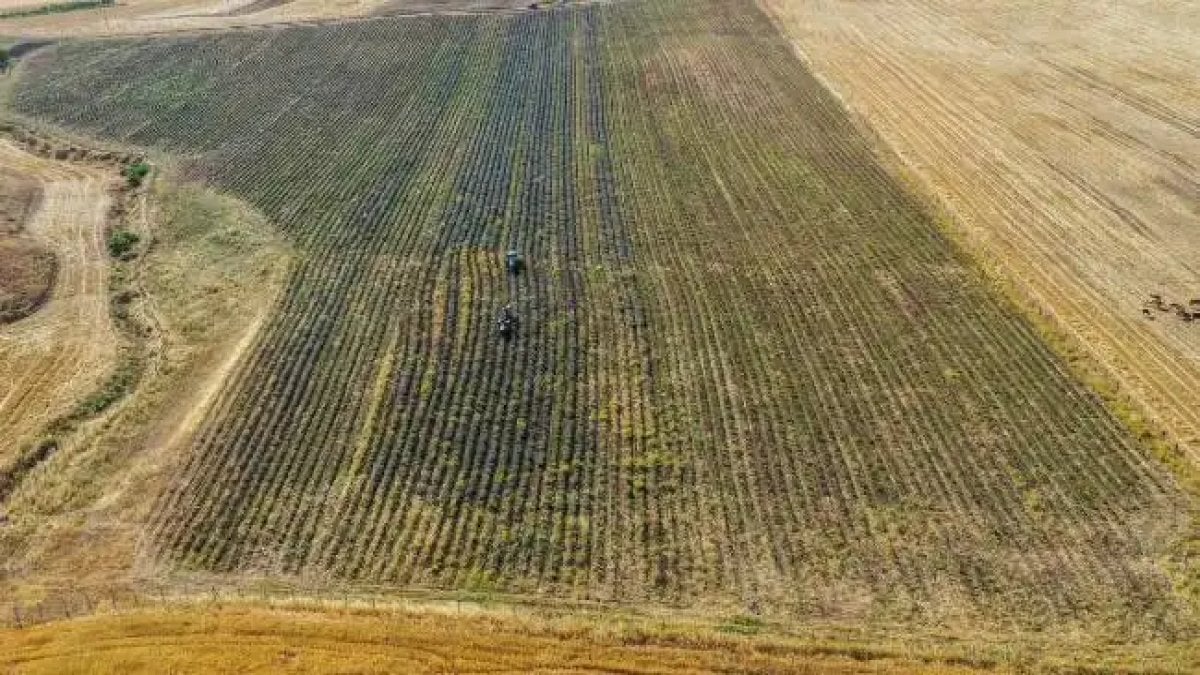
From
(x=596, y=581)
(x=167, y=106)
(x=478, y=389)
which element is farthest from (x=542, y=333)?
(x=167, y=106)

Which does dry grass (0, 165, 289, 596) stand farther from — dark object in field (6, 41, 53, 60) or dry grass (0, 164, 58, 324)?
dark object in field (6, 41, 53, 60)

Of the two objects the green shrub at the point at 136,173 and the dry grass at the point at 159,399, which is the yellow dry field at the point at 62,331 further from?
the dry grass at the point at 159,399

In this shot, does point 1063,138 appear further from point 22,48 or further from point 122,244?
point 22,48

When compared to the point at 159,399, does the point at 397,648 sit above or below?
below

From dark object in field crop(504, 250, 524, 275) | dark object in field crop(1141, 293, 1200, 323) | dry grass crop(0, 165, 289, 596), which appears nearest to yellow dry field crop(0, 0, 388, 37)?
dry grass crop(0, 165, 289, 596)

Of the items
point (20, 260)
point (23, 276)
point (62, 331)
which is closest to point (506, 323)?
point (62, 331)
